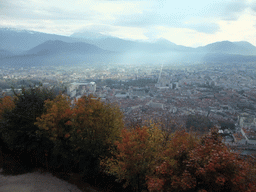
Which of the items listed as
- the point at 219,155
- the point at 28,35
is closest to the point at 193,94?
the point at 219,155

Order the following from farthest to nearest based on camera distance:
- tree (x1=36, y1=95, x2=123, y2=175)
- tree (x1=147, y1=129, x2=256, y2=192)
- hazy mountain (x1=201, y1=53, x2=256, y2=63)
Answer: hazy mountain (x1=201, y1=53, x2=256, y2=63) < tree (x1=36, y1=95, x2=123, y2=175) < tree (x1=147, y1=129, x2=256, y2=192)

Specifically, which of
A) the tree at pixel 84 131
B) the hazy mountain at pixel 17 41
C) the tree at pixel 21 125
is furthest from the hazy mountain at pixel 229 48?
the tree at pixel 21 125

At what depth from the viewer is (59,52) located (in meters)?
146

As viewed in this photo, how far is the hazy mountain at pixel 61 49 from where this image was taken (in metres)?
143

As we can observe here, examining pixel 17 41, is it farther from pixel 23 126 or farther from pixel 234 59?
pixel 23 126

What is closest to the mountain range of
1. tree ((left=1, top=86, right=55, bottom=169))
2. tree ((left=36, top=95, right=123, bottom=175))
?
tree ((left=1, top=86, right=55, bottom=169))

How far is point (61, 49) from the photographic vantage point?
152000mm

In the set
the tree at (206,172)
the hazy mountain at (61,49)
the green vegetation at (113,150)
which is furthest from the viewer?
the hazy mountain at (61,49)

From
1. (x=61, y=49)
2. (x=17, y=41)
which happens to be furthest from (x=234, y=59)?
(x=17, y=41)

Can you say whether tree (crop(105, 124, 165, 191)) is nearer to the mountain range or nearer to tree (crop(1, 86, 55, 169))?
tree (crop(1, 86, 55, 169))

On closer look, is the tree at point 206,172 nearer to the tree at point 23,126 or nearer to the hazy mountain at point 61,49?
the tree at point 23,126

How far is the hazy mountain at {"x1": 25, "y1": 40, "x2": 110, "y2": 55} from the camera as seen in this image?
143 m

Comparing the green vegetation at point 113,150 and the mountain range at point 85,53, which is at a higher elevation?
the mountain range at point 85,53

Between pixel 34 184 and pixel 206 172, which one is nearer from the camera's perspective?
pixel 206 172
